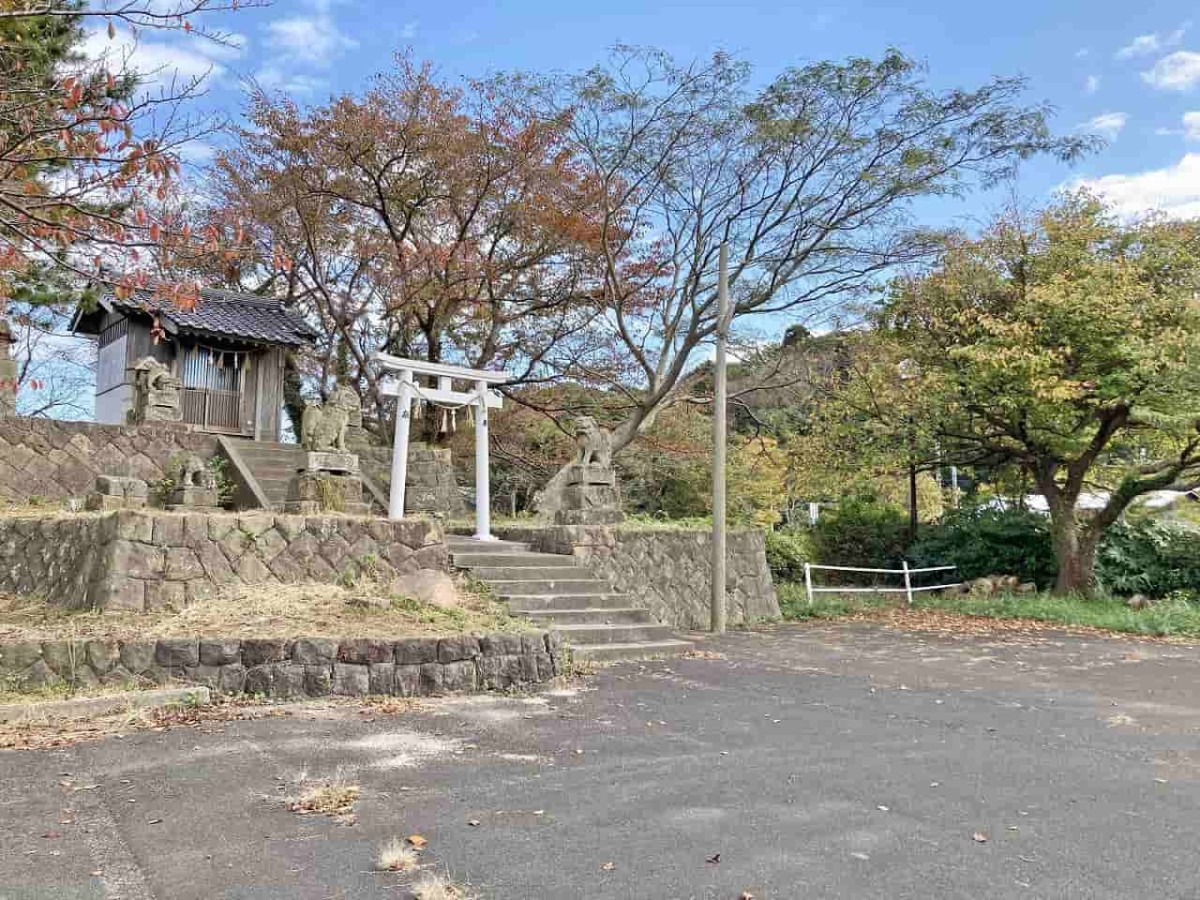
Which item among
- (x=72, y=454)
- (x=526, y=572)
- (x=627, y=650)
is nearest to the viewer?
(x=627, y=650)

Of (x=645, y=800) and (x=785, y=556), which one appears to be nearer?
(x=645, y=800)

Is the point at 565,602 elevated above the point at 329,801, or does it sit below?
above

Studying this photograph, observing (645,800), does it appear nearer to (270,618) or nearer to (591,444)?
(270,618)

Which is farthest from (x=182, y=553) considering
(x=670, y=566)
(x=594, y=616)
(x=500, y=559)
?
(x=670, y=566)

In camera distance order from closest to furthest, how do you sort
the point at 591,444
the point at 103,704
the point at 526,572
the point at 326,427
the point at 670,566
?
the point at 103,704 → the point at 526,572 → the point at 326,427 → the point at 670,566 → the point at 591,444

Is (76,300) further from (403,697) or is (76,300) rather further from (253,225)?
(403,697)

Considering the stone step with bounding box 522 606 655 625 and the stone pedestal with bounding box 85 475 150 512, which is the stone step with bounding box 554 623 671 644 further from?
the stone pedestal with bounding box 85 475 150 512

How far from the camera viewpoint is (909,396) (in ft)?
50.5

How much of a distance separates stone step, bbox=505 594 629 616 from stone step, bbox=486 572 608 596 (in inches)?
6.5

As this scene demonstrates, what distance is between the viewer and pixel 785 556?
695 inches

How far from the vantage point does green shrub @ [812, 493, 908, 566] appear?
1983cm

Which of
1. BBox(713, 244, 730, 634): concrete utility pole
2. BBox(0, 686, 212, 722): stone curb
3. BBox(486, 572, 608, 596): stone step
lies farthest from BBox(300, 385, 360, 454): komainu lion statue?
BBox(0, 686, 212, 722): stone curb

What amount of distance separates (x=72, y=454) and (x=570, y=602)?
898 centimetres

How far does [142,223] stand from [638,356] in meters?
12.1
